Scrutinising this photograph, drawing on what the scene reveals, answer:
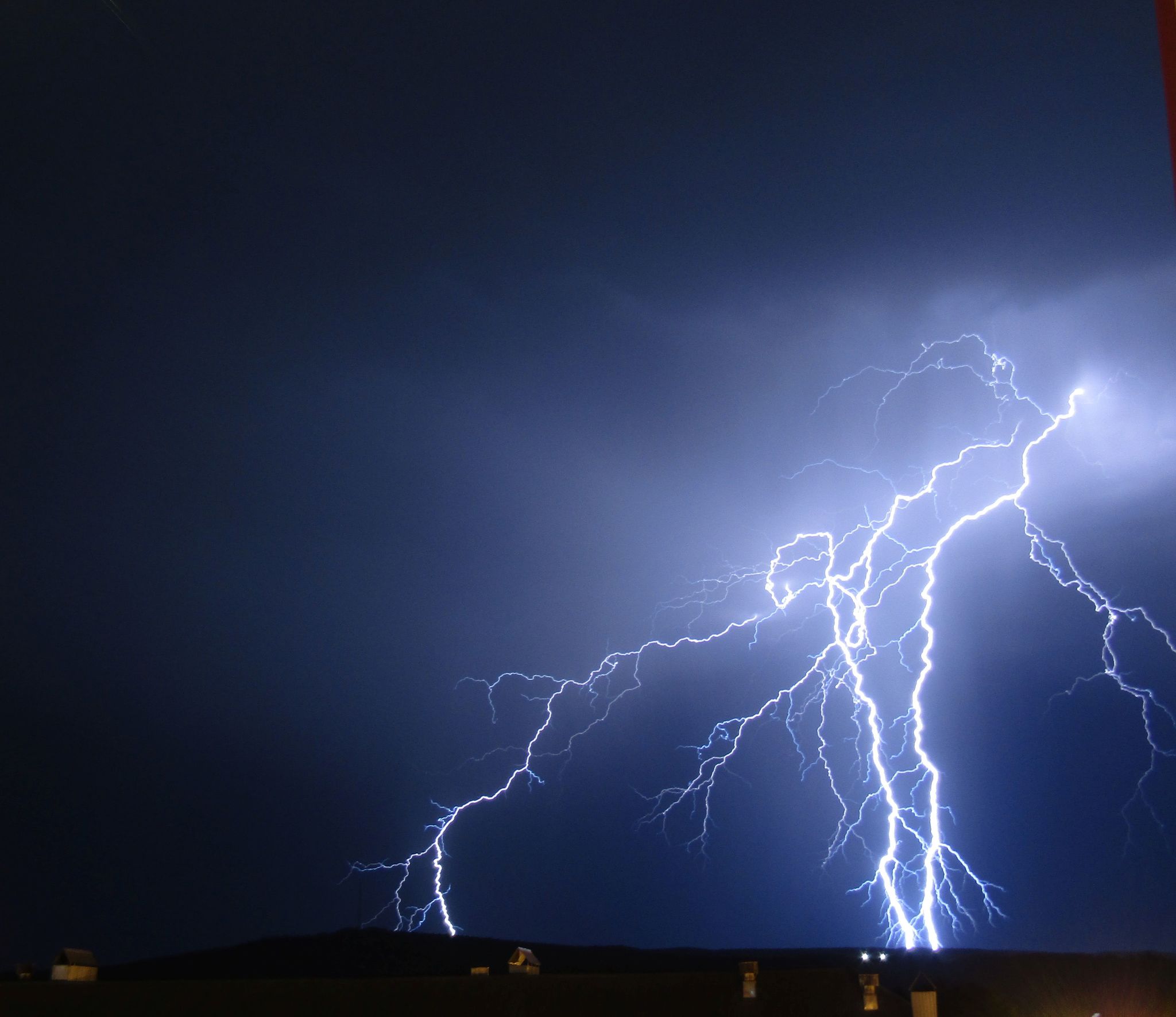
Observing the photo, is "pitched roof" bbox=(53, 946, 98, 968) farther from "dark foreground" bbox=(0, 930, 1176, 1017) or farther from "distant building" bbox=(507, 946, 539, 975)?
"distant building" bbox=(507, 946, 539, 975)

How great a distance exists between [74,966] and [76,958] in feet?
0.57

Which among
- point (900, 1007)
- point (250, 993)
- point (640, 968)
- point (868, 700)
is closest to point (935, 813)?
point (868, 700)

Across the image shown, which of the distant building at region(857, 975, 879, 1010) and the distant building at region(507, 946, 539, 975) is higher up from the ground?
the distant building at region(857, 975, 879, 1010)

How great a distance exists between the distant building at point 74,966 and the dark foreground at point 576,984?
1.44 m

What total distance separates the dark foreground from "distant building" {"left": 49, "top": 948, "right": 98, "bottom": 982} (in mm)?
1445

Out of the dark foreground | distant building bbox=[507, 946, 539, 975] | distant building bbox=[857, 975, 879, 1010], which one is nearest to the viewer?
the dark foreground

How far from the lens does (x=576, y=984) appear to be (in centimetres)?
1367

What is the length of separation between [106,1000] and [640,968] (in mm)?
14815

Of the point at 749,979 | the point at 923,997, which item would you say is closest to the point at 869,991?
the point at 749,979

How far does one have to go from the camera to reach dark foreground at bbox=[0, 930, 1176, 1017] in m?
13.0

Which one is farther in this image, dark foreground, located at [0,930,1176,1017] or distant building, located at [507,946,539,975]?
distant building, located at [507,946,539,975]

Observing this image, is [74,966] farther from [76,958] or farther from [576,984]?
[576,984]

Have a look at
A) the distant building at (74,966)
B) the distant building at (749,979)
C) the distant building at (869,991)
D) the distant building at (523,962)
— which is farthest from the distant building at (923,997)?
the distant building at (74,966)

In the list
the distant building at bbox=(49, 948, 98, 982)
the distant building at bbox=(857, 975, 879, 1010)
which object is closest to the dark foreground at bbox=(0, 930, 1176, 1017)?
the distant building at bbox=(857, 975, 879, 1010)
